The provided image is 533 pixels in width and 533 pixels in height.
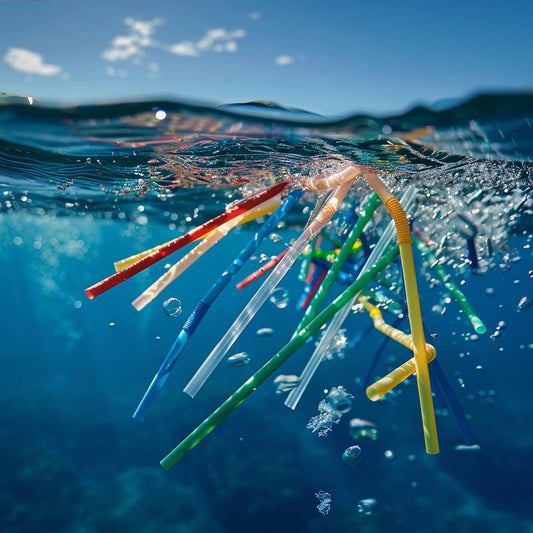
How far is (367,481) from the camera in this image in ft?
32.6

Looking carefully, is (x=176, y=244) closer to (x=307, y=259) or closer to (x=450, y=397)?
(x=307, y=259)

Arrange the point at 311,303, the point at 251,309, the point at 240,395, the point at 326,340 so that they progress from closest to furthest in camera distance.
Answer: the point at 240,395, the point at 251,309, the point at 326,340, the point at 311,303

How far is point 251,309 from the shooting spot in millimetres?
3227

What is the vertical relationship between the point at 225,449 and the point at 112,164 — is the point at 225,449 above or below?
below

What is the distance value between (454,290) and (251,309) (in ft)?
6.00

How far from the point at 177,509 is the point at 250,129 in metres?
8.84

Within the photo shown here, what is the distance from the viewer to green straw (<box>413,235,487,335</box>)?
331 centimetres

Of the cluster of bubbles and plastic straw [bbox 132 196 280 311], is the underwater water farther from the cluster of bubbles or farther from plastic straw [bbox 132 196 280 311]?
plastic straw [bbox 132 196 280 311]

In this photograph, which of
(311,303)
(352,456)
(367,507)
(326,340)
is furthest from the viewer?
(367,507)

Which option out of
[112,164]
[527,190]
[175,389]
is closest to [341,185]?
[112,164]

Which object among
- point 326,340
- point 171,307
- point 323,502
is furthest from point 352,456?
point 323,502

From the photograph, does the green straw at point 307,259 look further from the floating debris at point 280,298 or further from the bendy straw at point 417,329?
the bendy straw at point 417,329

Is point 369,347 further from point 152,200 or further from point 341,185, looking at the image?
point 341,185

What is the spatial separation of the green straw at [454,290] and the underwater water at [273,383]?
0.12 ft
